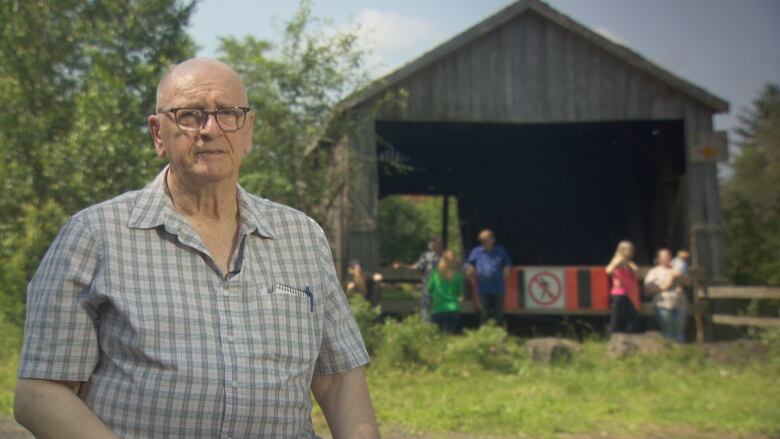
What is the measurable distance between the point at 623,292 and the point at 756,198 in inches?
1027

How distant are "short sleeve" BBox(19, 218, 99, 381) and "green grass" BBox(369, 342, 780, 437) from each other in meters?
5.42

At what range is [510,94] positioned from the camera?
1580 cm

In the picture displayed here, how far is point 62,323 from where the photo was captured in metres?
2.33

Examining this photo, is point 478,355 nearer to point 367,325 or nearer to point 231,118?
point 367,325

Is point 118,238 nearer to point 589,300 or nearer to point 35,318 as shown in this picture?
point 35,318

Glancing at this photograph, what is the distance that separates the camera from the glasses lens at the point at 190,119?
254 cm

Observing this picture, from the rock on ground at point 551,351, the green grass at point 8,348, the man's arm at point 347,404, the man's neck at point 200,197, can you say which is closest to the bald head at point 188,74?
the man's neck at point 200,197

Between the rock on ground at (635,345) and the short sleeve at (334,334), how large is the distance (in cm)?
918

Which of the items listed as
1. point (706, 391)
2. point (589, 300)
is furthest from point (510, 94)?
point (706, 391)

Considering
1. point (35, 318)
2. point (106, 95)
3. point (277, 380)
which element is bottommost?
point (277, 380)

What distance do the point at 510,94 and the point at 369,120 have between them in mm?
2595

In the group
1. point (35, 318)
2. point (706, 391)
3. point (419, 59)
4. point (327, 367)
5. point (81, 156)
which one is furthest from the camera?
point (419, 59)

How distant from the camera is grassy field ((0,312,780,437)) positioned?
779 cm

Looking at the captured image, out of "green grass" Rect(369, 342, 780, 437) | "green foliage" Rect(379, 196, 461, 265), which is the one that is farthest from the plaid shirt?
"green foliage" Rect(379, 196, 461, 265)
